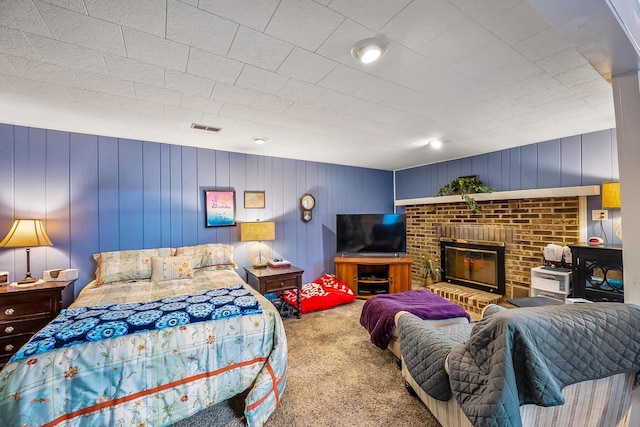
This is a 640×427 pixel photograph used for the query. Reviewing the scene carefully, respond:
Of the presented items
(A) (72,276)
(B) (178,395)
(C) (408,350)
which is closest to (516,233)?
(C) (408,350)

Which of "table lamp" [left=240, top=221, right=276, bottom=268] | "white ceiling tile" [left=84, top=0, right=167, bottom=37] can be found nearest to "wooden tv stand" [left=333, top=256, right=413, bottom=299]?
"table lamp" [left=240, top=221, right=276, bottom=268]

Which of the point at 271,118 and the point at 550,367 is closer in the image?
the point at 550,367

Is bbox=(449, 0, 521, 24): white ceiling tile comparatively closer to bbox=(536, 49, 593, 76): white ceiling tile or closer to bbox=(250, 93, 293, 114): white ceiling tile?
bbox=(536, 49, 593, 76): white ceiling tile

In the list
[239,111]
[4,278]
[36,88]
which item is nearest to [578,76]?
[239,111]

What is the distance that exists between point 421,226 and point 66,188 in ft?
17.5

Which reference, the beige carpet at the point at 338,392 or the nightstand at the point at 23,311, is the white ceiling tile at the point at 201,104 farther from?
the beige carpet at the point at 338,392

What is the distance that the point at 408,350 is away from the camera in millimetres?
1749

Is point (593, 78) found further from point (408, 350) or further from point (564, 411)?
point (408, 350)

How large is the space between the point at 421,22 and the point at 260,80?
43.9 inches

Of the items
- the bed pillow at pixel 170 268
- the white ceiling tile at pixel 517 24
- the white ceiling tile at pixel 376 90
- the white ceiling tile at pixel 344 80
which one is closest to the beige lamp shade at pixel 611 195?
the white ceiling tile at pixel 517 24

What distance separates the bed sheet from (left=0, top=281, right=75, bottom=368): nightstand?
4.92 feet

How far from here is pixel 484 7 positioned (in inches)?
48.9

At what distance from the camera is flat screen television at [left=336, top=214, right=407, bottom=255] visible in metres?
4.53

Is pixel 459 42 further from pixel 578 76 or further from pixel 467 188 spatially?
pixel 467 188
